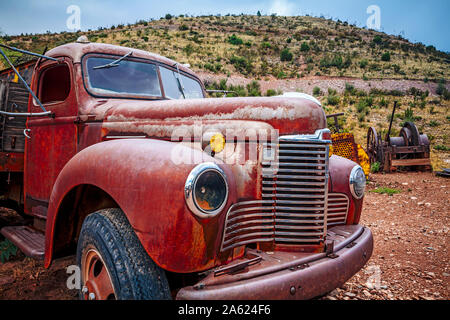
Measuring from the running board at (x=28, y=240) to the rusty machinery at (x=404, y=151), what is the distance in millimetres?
9202

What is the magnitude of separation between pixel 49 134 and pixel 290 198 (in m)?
2.35

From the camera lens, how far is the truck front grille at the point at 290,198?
174 centimetres

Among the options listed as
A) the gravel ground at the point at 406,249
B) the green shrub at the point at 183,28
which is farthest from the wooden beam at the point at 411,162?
the green shrub at the point at 183,28

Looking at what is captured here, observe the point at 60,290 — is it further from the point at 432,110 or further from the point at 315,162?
the point at 432,110

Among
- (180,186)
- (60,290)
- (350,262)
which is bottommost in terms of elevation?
(60,290)

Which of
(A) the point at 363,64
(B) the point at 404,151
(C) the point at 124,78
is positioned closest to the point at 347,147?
(B) the point at 404,151

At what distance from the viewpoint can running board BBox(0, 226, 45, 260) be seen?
2314 mm

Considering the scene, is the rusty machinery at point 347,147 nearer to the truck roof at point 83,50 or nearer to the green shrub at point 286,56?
the truck roof at point 83,50

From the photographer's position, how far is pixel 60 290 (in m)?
2.60

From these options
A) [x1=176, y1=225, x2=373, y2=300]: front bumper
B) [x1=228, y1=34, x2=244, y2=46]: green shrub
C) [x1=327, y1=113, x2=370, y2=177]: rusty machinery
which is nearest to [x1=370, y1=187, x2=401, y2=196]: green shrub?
[x1=327, y1=113, x2=370, y2=177]: rusty machinery

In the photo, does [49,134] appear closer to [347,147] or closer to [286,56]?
[347,147]

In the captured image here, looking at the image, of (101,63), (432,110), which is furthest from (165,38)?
(101,63)

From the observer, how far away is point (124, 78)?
2775 millimetres

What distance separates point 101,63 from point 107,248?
1842mm
